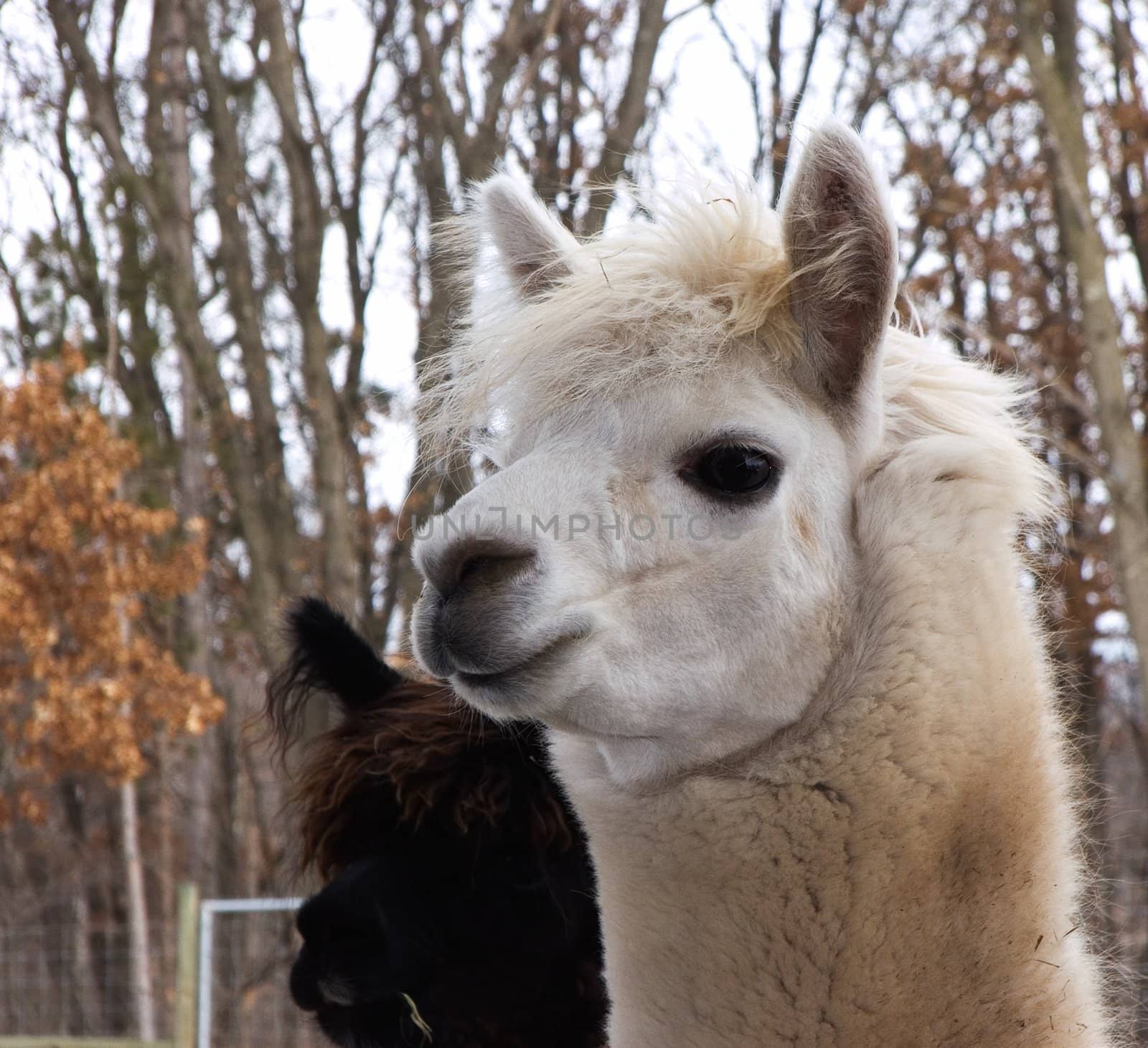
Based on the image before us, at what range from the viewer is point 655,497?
6.48 feet

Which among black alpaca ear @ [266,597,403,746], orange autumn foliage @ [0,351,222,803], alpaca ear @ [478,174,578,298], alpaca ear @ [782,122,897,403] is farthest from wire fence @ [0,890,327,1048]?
alpaca ear @ [782,122,897,403]

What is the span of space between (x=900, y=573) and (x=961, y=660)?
6.5 inches

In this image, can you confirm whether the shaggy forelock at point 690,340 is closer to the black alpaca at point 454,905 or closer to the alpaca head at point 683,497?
the alpaca head at point 683,497

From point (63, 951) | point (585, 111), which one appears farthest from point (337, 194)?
point (63, 951)

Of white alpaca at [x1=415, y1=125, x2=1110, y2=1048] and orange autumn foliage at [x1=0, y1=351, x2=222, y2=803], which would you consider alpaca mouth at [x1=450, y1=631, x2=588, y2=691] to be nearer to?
white alpaca at [x1=415, y1=125, x2=1110, y2=1048]

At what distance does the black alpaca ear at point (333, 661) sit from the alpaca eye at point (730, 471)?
153 cm

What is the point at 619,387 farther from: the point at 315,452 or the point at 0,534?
the point at 0,534

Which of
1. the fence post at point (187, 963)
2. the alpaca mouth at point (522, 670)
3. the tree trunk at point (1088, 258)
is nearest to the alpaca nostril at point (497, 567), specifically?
the alpaca mouth at point (522, 670)

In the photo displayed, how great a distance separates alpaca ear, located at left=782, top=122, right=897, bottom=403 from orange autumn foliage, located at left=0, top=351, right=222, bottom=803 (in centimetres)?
805

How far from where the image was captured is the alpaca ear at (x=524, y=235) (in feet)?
8.34

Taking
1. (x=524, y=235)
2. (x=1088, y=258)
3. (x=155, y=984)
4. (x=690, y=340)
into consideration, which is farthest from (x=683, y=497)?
(x=155, y=984)

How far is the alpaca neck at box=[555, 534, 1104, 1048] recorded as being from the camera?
182cm

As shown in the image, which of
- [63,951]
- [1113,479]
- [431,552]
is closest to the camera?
[431,552]

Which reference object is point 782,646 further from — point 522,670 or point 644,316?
point 644,316
